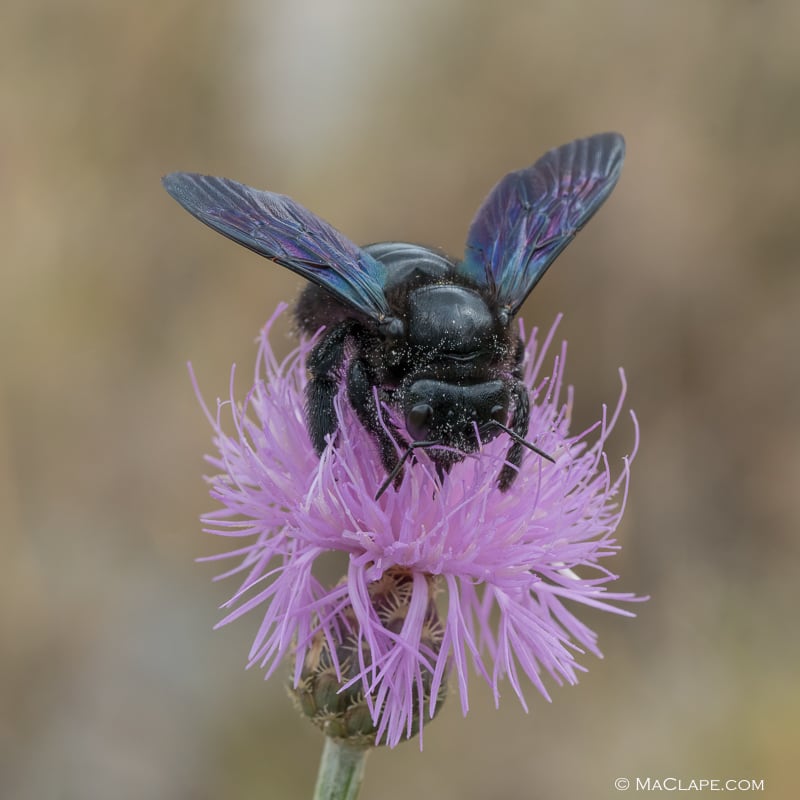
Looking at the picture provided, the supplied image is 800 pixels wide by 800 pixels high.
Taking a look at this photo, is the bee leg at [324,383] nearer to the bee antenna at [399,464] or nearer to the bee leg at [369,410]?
the bee leg at [369,410]

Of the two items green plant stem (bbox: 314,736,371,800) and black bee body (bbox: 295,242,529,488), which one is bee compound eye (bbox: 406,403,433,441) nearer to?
black bee body (bbox: 295,242,529,488)

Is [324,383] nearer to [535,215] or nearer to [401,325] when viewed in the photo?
[401,325]

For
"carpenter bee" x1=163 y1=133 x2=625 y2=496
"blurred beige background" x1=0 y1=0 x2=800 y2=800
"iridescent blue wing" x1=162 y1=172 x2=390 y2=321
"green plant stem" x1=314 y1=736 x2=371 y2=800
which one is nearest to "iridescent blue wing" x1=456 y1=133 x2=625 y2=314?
"carpenter bee" x1=163 y1=133 x2=625 y2=496

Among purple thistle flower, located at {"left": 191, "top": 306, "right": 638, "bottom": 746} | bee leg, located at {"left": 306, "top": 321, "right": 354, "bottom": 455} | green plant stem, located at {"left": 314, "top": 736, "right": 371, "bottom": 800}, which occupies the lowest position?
green plant stem, located at {"left": 314, "top": 736, "right": 371, "bottom": 800}

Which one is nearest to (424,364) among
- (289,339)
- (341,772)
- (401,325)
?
(401,325)

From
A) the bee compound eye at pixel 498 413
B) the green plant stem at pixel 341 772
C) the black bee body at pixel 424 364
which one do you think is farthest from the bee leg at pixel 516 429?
the green plant stem at pixel 341 772

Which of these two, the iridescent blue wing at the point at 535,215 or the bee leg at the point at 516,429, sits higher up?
the iridescent blue wing at the point at 535,215
